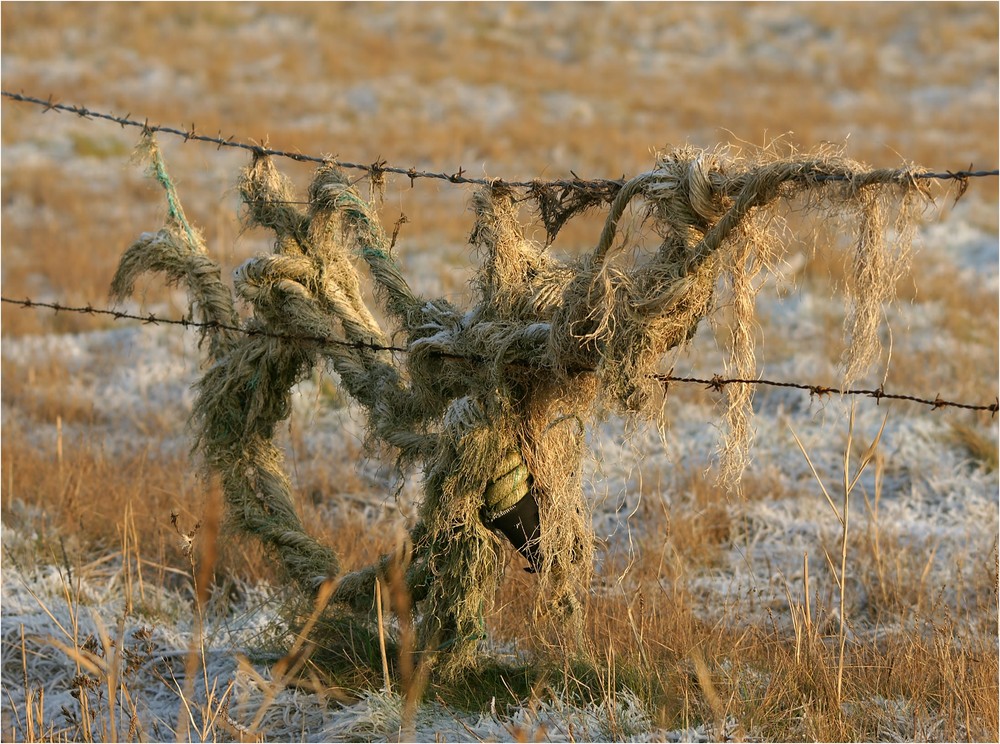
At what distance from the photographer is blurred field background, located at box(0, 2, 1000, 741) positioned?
3.00m

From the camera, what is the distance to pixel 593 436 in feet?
9.14

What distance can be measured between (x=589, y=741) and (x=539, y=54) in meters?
21.2

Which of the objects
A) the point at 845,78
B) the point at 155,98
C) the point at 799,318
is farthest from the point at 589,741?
the point at 845,78

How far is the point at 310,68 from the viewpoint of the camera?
66.2 ft

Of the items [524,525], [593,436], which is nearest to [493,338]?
[593,436]

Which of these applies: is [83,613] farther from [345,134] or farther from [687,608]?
[345,134]

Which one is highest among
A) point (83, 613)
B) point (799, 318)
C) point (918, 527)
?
point (799, 318)

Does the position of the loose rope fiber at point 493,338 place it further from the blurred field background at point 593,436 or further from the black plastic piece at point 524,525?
the blurred field background at point 593,436

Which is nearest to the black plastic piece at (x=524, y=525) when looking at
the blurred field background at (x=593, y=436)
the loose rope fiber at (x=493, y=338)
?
the loose rope fiber at (x=493, y=338)

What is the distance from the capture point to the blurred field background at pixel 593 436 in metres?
3.00

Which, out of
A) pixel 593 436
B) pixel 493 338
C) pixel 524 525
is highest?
pixel 493 338

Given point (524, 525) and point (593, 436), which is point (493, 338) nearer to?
point (593, 436)

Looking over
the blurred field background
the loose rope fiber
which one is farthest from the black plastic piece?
the blurred field background

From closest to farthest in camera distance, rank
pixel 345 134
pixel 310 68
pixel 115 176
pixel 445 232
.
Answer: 1. pixel 445 232
2. pixel 115 176
3. pixel 345 134
4. pixel 310 68
